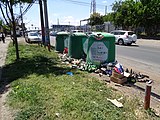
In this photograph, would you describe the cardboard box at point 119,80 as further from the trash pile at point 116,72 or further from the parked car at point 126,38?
the parked car at point 126,38

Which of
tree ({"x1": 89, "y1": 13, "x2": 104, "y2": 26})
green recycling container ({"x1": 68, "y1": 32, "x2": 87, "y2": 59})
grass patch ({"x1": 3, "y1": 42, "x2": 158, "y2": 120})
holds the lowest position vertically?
grass patch ({"x1": 3, "y1": 42, "x2": 158, "y2": 120})

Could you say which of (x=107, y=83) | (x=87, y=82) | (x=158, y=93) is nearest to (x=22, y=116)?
(x=87, y=82)

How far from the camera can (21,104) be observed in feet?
16.9

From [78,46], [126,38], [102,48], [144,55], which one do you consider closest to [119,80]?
[102,48]

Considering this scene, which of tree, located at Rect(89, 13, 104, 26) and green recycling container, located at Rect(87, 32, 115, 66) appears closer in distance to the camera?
green recycling container, located at Rect(87, 32, 115, 66)

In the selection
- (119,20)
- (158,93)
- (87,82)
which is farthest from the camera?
(119,20)

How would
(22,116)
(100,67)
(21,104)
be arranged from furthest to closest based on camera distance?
(100,67) < (21,104) < (22,116)

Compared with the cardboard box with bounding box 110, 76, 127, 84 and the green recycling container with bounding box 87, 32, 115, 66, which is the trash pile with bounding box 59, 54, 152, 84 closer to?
the cardboard box with bounding box 110, 76, 127, 84

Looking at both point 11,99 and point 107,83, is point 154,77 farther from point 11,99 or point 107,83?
point 11,99

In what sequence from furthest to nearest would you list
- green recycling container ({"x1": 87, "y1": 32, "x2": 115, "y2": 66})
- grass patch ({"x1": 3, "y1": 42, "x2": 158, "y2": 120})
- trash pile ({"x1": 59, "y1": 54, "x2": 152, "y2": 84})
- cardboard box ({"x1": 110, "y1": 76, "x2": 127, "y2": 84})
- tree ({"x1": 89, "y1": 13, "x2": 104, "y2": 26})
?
tree ({"x1": 89, "y1": 13, "x2": 104, "y2": 26}), green recycling container ({"x1": 87, "y1": 32, "x2": 115, "y2": 66}), trash pile ({"x1": 59, "y1": 54, "x2": 152, "y2": 84}), cardboard box ({"x1": 110, "y1": 76, "x2": 127, "y2": 84}), grass patch ({"x1": 3, "y1": 42, "x2": 158, "y2": 120})

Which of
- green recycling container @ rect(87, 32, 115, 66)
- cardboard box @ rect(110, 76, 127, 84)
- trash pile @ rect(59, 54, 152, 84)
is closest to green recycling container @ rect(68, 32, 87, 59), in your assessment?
trash pile @ rect(59, 54, 152, 84)

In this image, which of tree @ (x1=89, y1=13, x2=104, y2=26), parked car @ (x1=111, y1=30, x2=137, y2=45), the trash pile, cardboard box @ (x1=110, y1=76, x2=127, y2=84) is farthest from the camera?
tree @ (x1=89, y1=13, x2=104, y2=26)

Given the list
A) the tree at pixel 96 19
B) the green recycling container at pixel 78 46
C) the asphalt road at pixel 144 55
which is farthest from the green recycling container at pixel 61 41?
the tree at pixel 96 19

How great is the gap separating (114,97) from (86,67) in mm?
3694
